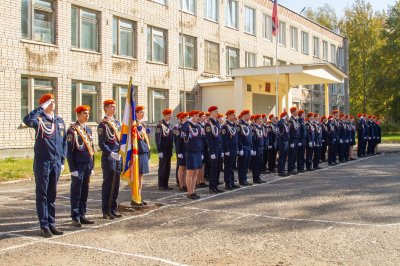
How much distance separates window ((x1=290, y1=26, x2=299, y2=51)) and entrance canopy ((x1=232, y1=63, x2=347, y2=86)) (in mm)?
12838

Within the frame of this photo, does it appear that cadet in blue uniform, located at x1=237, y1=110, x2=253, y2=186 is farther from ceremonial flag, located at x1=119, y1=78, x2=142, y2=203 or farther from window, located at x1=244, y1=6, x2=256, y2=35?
window, located at x1=244, y1=6, x2=256, y2=35

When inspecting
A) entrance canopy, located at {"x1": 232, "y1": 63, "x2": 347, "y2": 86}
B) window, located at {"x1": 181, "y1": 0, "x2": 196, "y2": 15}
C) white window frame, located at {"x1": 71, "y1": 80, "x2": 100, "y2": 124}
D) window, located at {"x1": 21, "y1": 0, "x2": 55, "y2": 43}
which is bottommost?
white window frame, located at {"x1": 71, "y1": 80, "x2": 100, "y2": 124}

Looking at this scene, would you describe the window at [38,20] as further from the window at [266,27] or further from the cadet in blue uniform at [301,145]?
the window at [266,27]

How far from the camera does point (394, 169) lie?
1688 cm

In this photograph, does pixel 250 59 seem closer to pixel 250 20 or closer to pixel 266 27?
pixel 250 20

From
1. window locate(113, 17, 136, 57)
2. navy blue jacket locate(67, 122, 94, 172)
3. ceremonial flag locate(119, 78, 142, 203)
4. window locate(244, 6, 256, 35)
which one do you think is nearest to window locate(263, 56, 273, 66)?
window locate(244, 6, 256, 35)

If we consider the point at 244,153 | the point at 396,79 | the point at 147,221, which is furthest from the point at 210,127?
the point at 396,79

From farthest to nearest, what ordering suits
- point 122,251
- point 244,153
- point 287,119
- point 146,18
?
point 146,18 < point 287,119 < point 244,153 < point 122,251

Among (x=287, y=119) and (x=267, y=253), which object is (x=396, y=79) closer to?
(x=287, y=119)

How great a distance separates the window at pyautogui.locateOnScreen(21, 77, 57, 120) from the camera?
63.6 feet

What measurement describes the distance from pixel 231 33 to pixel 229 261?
27.8 meters

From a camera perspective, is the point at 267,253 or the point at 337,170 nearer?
the point at 267,253

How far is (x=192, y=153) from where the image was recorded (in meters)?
11.3

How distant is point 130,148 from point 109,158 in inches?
22.4
